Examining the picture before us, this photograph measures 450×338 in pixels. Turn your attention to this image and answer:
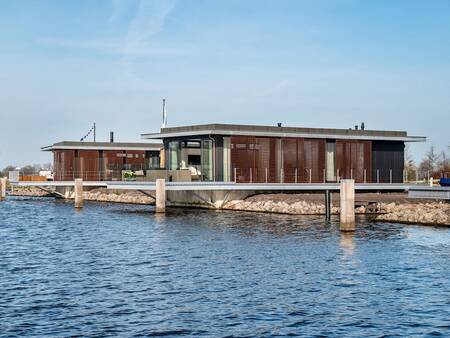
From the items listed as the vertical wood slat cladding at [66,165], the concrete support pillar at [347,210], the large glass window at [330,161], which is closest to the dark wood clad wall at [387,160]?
the large glass window at [330,161]

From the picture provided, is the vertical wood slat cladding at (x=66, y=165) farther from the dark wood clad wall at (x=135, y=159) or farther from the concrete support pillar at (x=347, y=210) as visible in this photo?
the concrete support pillar at (x=347, y=210)

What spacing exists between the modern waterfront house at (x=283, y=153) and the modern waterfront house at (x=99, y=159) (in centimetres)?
1629

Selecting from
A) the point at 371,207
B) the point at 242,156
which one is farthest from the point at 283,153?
the point at 371,207

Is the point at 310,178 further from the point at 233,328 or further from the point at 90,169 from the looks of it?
the point at 233,328

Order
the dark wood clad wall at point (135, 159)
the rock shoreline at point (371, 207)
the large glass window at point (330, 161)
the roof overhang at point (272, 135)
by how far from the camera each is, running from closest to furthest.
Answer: the rock shoreline at point (371, 207) → the roof overhang at point (272, 135) → the large glass window at point (330, 161) → the dark wood clad wall at point (135, 159)

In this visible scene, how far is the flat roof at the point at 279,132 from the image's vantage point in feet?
176

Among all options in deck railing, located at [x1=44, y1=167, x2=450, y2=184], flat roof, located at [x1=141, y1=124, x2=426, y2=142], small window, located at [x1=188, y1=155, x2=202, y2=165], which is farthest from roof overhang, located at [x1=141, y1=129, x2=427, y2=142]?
deck railing, located at [x1=44, y1=167, x2=450, y2=184]

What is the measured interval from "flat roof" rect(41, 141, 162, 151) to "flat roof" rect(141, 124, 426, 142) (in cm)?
1492

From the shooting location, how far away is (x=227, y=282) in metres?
22.6

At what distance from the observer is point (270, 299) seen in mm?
→ 20109

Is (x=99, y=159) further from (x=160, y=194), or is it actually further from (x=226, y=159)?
(x=160, y=194)

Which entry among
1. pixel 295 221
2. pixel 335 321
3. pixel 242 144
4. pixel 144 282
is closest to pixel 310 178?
pixel 242 144

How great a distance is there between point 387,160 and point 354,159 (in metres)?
3.92

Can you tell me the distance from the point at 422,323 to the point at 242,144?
122 feet
